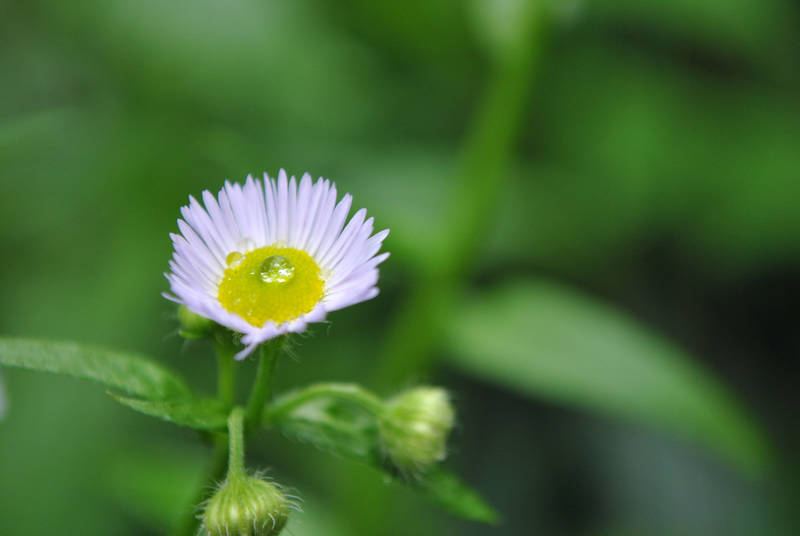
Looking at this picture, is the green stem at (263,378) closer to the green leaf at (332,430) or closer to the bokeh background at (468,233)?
the green leaf at (332,430)

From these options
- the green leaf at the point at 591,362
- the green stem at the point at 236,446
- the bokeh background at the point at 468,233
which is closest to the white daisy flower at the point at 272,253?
the green stem at the point at 236,446

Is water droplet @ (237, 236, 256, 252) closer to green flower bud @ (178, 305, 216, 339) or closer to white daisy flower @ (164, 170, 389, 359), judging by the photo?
white daisy flower @ (164, 170, 389, 359)

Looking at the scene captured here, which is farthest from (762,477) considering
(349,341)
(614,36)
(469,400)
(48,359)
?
(48,359)

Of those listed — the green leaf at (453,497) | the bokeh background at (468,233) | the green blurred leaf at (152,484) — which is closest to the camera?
the green leaf at (453,497)

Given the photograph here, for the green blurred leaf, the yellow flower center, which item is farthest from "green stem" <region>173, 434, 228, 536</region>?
the green blurred leaf

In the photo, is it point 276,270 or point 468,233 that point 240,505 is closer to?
point 276,270

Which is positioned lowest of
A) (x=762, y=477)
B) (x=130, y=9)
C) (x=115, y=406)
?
(x=115, y=406)

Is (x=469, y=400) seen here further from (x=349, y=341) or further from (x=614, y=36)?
(x=614, y=36)
